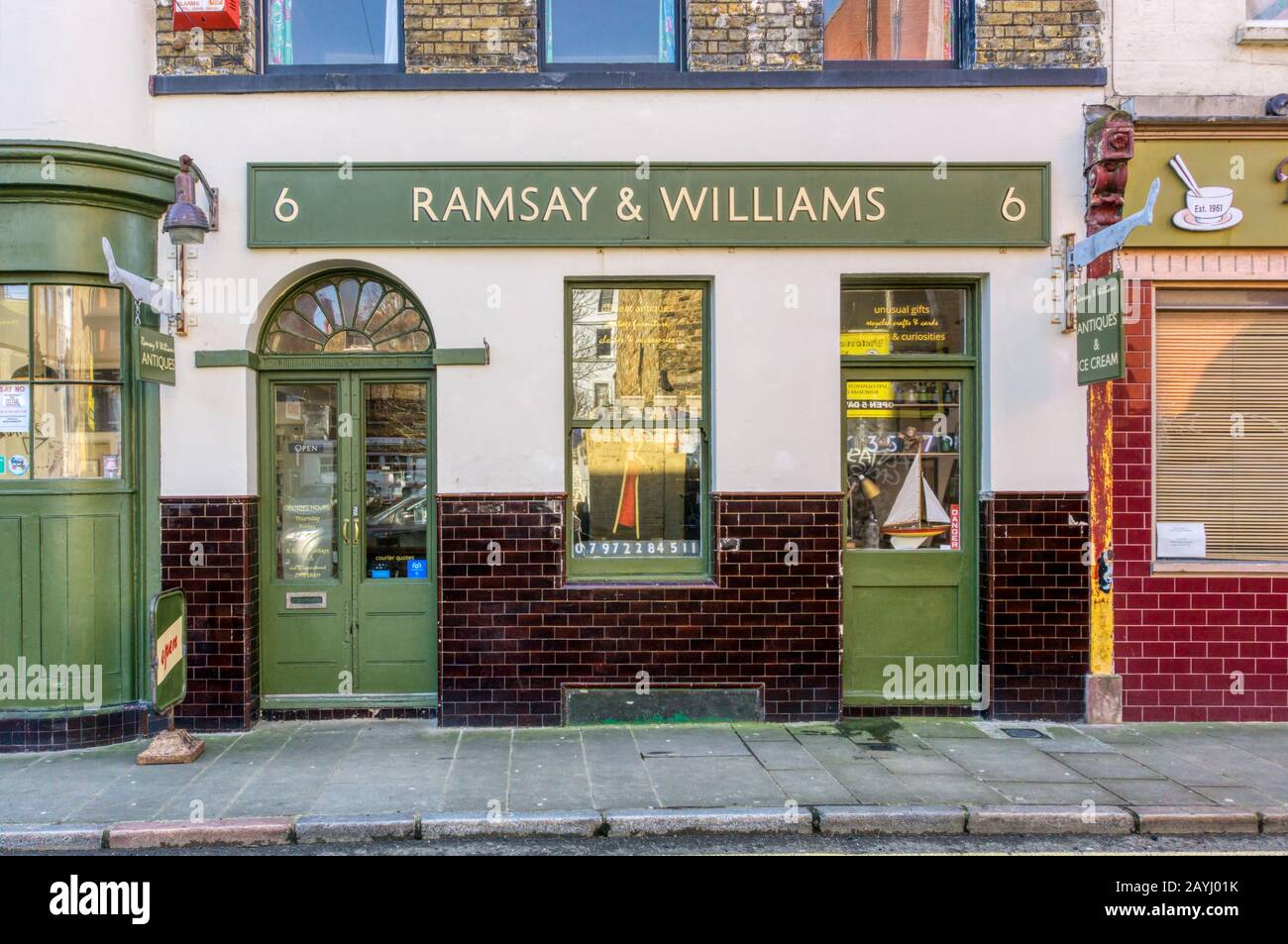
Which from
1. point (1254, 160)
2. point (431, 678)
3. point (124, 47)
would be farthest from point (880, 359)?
point (124, 47)

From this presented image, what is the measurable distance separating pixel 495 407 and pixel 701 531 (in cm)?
200

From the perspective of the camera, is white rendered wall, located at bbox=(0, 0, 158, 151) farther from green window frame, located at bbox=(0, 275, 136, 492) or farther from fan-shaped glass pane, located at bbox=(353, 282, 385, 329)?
fan-shaped glass pane, located at bbox=(353, 282, 385, 329)

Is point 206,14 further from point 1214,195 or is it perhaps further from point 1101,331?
point 1214,195

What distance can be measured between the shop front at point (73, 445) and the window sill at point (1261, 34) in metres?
8.85

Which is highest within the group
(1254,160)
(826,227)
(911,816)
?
(1254,160)

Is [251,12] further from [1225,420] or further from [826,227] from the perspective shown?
[1225,420]

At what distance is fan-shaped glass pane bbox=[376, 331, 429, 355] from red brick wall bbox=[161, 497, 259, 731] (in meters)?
1.69

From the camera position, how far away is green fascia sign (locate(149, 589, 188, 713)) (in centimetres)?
629

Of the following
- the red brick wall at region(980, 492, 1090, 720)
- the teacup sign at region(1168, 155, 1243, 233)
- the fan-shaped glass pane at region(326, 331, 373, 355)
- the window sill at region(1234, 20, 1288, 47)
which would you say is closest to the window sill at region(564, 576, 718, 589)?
the red brick wall at region(980, 492, 1090, 720)

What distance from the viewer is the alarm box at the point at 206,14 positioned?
7.08m

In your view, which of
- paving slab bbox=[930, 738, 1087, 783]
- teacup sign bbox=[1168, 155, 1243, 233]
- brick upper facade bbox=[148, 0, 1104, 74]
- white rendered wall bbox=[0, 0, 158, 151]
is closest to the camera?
paving slab bbox=[930, 738, 1087, 783]

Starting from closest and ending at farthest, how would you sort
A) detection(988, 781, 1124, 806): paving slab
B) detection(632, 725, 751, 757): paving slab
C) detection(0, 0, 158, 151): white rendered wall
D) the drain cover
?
detection(988, 781, 1124, 806): paving slab → detection(632, 725, 751, 757): paving slab → detection(0, 0, 158, 151): white rendered wall → the drain cover

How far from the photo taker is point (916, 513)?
7.68 m

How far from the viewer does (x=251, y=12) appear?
7352 mm
